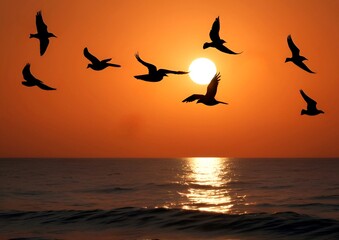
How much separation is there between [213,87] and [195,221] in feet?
72.5

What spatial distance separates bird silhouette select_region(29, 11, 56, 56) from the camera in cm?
2561

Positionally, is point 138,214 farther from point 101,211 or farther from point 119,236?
point 119,236

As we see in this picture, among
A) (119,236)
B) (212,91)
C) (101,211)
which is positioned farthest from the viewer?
(101,211)

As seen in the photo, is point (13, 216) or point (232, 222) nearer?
point (232, 222)

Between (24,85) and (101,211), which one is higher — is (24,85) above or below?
above

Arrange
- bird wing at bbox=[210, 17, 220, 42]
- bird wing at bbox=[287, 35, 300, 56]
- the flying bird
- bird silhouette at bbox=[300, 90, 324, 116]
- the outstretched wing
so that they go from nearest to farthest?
the outstretched wing
the flying bird
bird wing at bbox=[210, 17, 220, 42]
bird wing at bbox=[287, 35, 300, 56]
bird silhouette at bbox=[300, 90, 324, 116]

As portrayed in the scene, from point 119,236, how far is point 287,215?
13.5 m

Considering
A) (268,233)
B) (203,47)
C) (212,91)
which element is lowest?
(268,233)

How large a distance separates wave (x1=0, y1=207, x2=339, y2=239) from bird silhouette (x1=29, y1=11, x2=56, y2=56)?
61.6 ft

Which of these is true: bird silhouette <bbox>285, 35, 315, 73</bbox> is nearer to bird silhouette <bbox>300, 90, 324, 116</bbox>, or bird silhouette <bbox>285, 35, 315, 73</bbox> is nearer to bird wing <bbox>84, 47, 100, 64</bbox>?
bird silhouette <bbox>300, 90, 324, 116</bbox>

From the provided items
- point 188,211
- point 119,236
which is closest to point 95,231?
point 119,236

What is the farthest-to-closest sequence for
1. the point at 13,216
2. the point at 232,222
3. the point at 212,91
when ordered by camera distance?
the point at 13,216 → the point at 232,222 → the point at 212,91

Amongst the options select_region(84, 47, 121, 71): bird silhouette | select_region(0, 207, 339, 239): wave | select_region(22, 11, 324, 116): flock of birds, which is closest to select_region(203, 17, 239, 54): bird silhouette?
select_region(22, 11, 324, 116): flock of birds

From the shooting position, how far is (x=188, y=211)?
50688 millimetres
